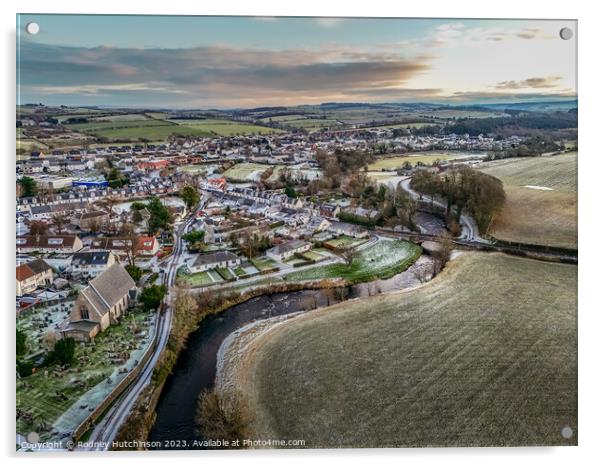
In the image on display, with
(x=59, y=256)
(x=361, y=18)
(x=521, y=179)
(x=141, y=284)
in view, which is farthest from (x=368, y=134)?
(x=59, y=256)

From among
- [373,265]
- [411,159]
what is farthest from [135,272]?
[411,159]

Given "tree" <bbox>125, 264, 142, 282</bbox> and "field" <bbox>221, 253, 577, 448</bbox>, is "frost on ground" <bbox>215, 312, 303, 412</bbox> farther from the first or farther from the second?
"tree" <bbox>125, 264, 142, 282</bbox>

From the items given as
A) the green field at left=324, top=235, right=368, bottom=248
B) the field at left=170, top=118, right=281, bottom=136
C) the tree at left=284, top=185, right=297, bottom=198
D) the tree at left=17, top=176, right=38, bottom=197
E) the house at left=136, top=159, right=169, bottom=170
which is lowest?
the green field at left=324, top=235, right=368, bottom=248

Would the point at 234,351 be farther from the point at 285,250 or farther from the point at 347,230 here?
the point at 347,230

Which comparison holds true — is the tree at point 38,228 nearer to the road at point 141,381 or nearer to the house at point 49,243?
the house at point 49,243

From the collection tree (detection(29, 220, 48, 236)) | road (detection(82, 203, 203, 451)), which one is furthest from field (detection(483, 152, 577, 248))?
tree (detection(29, 220, 48, 236))

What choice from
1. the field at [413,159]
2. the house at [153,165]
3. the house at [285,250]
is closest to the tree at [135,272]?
the house at [153,165]

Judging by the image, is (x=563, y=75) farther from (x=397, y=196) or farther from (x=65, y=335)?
(x=65, y=335)
